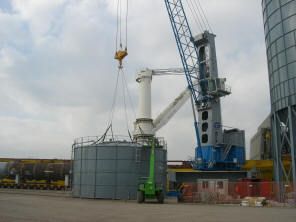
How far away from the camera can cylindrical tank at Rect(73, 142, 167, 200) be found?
1168 inches

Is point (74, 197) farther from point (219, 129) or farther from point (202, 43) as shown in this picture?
point (202, 43)

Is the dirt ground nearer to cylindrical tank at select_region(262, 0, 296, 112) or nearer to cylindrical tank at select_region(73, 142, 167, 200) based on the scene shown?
cylindrical tank at select_region(73, 142, 167, 200)

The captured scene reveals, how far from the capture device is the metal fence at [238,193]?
25.4 m

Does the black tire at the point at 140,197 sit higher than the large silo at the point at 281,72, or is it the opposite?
the large silo at the point at 281,72

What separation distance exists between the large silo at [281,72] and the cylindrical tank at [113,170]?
473 inches

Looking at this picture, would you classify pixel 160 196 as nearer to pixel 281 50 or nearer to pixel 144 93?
pixel 281 50

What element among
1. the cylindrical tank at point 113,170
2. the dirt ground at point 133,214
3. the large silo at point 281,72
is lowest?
the dirt ground at point 133,214

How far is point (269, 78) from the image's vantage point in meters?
29.1

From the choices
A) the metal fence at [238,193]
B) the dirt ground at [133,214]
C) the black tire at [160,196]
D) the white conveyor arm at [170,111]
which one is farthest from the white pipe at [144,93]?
the dirt ground at [133,214]

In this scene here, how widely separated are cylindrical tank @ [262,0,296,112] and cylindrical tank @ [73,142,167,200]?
13612 mm

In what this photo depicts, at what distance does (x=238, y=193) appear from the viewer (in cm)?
2911

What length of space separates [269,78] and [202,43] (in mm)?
20214

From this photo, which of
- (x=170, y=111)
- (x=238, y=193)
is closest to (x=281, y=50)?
(x=238, y=193)

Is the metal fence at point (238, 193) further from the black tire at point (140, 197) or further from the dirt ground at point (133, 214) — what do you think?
the black tire at point (140, 197)
